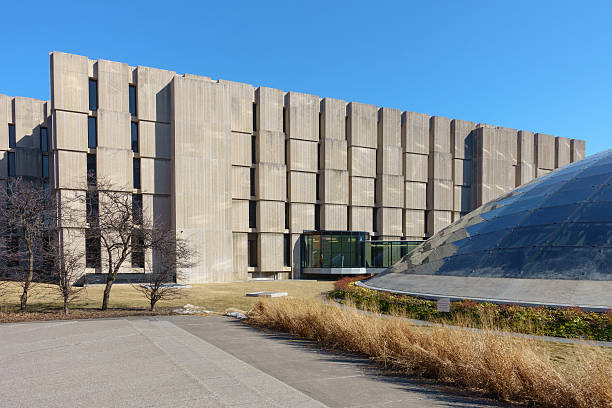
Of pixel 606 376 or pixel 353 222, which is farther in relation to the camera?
pixel 353 222

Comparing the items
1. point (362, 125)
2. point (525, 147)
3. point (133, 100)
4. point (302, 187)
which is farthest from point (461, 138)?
point (133, 100)

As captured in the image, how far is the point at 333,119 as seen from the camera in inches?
1918

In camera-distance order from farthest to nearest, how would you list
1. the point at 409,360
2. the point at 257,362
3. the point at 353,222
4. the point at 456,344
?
the point at 353,222 → the point at 257,362 → the point at 409,360 → the point at 456,344

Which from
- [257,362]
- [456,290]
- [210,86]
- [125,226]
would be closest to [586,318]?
[456,290]

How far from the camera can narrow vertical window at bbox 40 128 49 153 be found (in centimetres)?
4588

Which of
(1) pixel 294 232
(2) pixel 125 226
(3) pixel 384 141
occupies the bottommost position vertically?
(1) pixel 294 232

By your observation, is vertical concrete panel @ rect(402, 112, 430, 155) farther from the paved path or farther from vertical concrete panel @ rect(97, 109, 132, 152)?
the paved path

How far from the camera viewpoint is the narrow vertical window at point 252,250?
4591 centimetres

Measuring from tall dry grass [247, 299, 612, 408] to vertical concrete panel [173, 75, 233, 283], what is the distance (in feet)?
104

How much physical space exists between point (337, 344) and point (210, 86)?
122 ft

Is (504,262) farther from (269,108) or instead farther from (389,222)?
(389,222)

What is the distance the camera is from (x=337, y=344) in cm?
962

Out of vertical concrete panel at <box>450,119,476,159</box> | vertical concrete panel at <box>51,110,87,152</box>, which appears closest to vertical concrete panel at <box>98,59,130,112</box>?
vertical concrete panel at <box>51,110,87,152</box>

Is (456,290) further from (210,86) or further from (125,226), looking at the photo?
(210,86)
